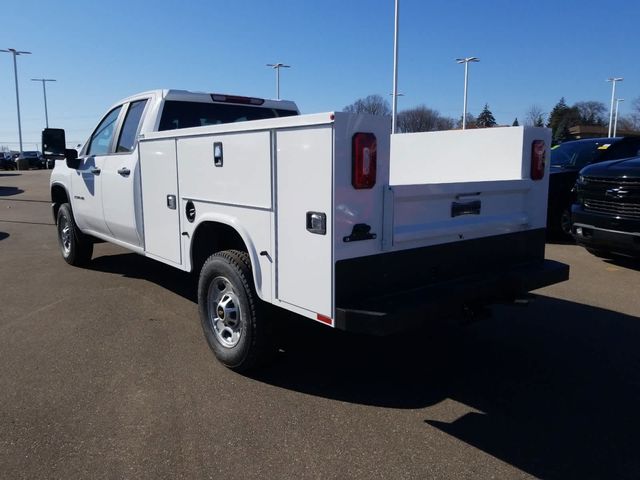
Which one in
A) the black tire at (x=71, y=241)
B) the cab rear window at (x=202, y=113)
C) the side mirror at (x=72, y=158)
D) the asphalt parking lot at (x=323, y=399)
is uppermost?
the cab rear window at (x=202, y=113)

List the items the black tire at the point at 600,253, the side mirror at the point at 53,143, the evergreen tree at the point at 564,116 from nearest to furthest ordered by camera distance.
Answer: the side mirror at the point at 53,143 < the black tire at the point at 600,253 < the evergreen tree at the point at 564,116

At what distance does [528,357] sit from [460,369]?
2.09 feet

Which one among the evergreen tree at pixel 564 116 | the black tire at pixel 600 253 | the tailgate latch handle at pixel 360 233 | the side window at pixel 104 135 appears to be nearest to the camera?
the tailgate latch handle at pixel 360 233

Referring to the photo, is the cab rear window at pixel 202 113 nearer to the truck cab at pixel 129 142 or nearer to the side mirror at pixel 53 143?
the truck cab at pixel 129 142

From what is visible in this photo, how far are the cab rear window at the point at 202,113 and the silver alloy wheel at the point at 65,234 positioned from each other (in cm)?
303

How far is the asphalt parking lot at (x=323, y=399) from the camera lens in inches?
117

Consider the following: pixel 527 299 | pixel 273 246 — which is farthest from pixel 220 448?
pixel 527 299

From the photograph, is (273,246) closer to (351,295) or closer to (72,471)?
(351,295)

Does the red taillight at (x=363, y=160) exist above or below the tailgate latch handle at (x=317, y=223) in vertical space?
above

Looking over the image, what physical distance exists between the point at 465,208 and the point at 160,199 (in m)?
2.67

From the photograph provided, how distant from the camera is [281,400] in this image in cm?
368

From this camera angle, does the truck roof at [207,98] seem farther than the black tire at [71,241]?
No

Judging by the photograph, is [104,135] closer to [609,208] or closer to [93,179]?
[93,179]

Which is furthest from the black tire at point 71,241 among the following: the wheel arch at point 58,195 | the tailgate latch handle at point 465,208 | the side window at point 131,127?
the tailgate latch handle at point 465,208
